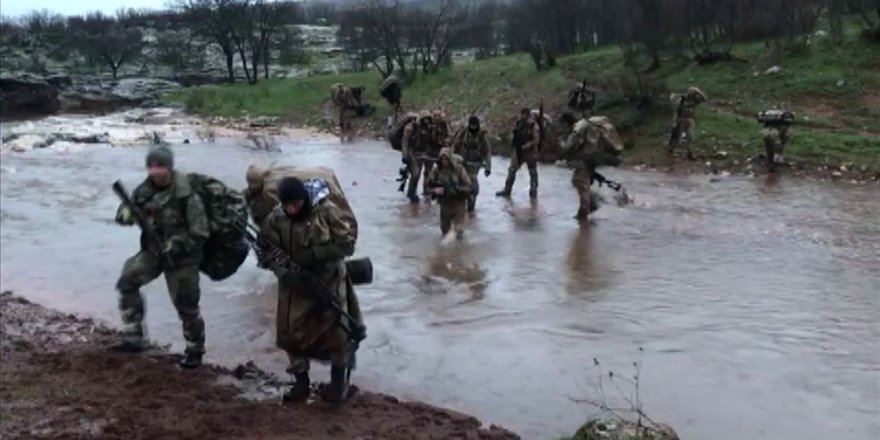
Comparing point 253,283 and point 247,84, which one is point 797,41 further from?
point 247,84

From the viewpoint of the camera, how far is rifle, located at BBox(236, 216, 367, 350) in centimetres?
653

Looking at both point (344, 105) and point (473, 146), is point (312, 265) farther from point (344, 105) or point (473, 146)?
point (344, 105)

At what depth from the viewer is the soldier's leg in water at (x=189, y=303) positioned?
7.51 meters

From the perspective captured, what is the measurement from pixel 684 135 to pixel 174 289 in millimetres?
14739

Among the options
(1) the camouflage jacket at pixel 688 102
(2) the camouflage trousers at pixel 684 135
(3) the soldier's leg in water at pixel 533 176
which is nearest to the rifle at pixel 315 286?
(3) the soldier's leg in water at pixel 533 176

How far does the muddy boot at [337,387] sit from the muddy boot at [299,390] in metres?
0.16

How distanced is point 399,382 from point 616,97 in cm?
1654

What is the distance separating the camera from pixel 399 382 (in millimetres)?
7703

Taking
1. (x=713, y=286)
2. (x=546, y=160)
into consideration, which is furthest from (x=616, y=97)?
(x=713, y=286)

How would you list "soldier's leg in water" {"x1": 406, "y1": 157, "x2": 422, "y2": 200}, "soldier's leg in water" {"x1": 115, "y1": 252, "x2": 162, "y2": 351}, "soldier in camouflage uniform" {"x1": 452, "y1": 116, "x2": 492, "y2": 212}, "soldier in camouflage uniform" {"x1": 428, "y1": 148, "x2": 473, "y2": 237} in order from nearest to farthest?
"soldier's leg in water" {"x1": 115, "y1": 252, "x2": 162, "y2": 351} < "soldier in camouflage uniform" {"x1": 428, "y1": 148, "x2": 473, "y2": 237} < "soldier in camouflage uniform" {"x1": 452, "y1": 116, "x2": 492, "y2": 212} < "soldier's leg in water" {"x1": 406, "y1": 157, "x2": 422, "y2": 200}

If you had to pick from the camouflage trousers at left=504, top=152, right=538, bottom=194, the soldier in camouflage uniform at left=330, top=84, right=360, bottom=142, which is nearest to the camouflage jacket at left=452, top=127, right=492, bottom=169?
the camouflage trousers at left=504, top=152, right=538, bottom=194

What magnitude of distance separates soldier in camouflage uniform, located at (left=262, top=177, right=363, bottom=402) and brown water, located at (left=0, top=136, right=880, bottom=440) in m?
1.04

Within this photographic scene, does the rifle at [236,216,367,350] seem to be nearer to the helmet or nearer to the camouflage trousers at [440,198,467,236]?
the helmet

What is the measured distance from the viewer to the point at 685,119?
785 inches
